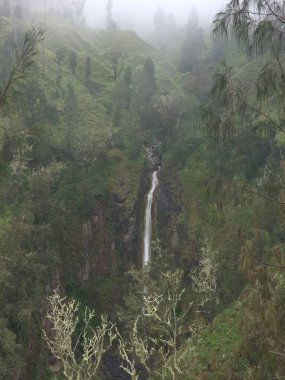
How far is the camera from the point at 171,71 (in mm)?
114312

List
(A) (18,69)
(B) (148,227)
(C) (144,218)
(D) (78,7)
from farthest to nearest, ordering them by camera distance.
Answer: (D) (78,7) < (C) (144,218) < (B) (148,227) < (A) (18,69)

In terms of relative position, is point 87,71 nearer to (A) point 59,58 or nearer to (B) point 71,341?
(A) point 59,58

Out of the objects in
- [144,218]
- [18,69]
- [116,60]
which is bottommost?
[144,218]

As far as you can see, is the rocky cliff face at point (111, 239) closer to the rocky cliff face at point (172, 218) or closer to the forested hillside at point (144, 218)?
the forested hillside at point (144, 218)

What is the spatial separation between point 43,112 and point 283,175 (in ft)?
168

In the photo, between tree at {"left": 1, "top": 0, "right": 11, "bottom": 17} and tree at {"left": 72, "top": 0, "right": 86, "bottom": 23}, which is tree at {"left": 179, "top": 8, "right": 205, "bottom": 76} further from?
tree at {"left": 72, "top": 0, "right": 86, "bottom": 23}

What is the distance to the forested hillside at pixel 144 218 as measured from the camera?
10703 millimetres

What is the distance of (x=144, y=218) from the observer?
172ft

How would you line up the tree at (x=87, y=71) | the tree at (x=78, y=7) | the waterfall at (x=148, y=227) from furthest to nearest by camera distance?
the tree at (x=78, y=7)
the tree at (x=87, y=71)
the waterfall at (x=148, y=227)

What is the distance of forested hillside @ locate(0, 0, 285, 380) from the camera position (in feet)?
35.1

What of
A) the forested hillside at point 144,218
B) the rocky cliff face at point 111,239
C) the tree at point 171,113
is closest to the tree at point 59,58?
the forested hillside at point 144,218

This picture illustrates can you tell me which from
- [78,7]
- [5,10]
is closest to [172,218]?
[5,10]

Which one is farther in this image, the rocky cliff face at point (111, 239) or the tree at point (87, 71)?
the tree at point (87, 71)

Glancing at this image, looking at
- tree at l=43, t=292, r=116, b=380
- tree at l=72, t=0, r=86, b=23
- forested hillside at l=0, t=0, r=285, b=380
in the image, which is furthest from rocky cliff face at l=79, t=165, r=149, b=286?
tree at l=72, t=0, r=86, b=23
